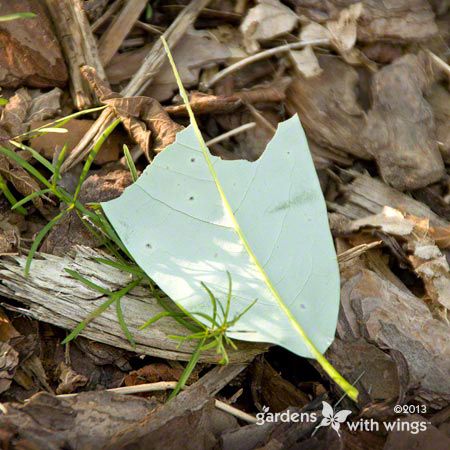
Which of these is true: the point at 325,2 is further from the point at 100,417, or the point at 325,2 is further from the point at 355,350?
the point at 100,417

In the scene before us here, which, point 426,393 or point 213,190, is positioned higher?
point 213,190

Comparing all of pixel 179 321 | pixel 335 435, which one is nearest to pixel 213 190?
pixel 179 321

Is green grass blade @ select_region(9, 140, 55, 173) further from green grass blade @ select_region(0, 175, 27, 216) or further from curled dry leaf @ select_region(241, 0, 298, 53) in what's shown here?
curled dry leaf @ select_region(241, 0, 298, 53)

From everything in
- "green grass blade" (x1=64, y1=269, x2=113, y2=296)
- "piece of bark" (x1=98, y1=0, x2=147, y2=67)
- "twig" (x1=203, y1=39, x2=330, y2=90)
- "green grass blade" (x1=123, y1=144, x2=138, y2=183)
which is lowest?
"green grass blade" (x1=64, y1=269, x2=113, y2=296)

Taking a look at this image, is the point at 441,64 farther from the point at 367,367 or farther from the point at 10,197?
the point at 10,197

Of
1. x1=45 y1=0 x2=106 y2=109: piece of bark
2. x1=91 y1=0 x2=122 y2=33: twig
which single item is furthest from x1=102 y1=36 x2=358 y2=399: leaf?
x1=91 y1=0 x2=122 y2=33: twig

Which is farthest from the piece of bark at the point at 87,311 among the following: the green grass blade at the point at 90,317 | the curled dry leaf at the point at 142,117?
the curled dry leaf at the point at 142,117

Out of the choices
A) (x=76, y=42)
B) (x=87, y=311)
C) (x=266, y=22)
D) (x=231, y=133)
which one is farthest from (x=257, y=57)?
(x=87, y=311)
